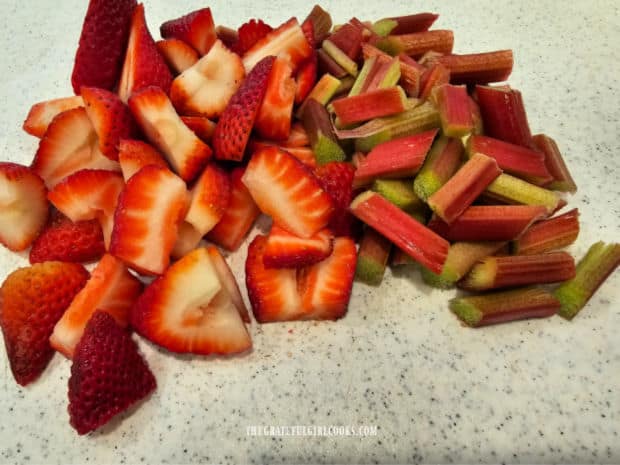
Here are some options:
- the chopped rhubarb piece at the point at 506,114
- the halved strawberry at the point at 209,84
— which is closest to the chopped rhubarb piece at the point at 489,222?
the chopped rhubarb piece at the point at 506,114

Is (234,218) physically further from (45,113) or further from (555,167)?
(555,167)

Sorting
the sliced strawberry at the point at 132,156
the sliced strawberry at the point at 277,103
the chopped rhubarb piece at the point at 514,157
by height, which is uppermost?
the sliced strawberry at the point at 277,103

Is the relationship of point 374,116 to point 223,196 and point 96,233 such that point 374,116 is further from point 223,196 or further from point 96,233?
point 96,233

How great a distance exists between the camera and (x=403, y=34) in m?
1.60

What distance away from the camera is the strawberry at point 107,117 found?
1.22 meters

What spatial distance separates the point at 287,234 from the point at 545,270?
1.94 feet

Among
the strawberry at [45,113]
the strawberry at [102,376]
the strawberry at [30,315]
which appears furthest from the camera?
the strawberry at [45,113]

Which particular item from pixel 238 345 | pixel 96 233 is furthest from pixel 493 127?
pixel 96 233

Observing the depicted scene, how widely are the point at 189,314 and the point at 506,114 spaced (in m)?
0.90

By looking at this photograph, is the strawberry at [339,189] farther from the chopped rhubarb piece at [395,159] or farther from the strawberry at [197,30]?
the strawberry at [197,30]

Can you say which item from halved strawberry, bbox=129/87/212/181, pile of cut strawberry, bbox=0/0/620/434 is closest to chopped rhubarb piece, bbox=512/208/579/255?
pile of cut strawberry, bbox=0/0/620/434

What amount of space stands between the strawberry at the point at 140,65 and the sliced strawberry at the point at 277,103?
0.29 m

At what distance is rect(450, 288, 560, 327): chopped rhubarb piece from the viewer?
1139 mm

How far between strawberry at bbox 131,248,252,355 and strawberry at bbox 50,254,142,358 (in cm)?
5
